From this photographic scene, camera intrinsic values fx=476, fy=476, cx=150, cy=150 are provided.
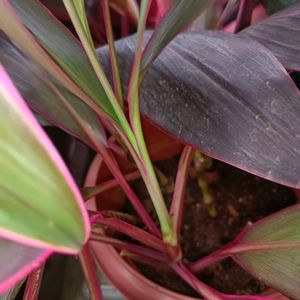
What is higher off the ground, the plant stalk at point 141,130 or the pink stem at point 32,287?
the plant stalk at point 141,130

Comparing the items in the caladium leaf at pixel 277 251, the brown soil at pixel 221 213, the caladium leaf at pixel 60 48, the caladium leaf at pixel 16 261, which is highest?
the caladium leaf at pixel 60 48

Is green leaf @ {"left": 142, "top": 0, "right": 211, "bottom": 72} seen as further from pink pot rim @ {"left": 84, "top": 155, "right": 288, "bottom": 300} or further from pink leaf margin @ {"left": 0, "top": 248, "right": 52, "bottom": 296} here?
pink pot rim @ {"left": 84, "top": 155, "right": 288, "bottom": 300}

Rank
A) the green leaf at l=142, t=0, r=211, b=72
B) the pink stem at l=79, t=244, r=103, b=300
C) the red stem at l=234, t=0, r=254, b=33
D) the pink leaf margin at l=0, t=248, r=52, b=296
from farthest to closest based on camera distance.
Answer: the red stem at l=234, t=0, r=254, b=33, the pink stem at l=79, t=244, r=103, b=300, the green leaf at l=142, t=0, r=211, b=72, the pink leaf margin at l=0, t=248, r=52, b=296

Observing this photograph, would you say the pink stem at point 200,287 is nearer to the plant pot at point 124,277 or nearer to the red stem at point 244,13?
the plant pot at point 124,277

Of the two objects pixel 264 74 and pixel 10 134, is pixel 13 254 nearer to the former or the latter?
pixel 10 134

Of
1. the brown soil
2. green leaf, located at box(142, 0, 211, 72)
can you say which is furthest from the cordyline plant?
the brown soil

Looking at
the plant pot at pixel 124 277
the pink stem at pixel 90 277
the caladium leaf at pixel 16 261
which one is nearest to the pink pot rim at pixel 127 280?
the plant pot at pixel 124 277

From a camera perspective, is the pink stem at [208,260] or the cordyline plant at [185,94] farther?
the pink stem at [208,260]

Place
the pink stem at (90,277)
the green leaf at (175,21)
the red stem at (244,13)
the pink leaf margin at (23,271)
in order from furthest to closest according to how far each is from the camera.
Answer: the red stem at (244,13) → the pink stem at (90,277) → the green leaf at (175,21) → the pink leaf margin at (23,271)

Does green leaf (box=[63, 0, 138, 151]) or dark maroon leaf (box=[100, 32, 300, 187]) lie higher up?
green leaf (box=[63, 0, 138, 151])
